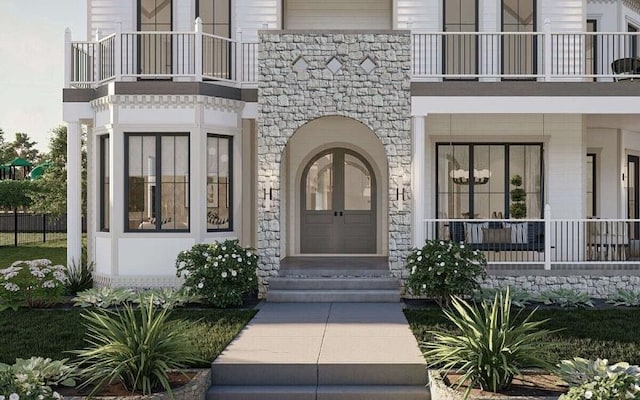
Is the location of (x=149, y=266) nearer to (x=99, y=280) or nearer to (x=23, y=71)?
(x=99, y=280)

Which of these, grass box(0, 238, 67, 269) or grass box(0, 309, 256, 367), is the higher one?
grass box(0, 238, 67, 269)

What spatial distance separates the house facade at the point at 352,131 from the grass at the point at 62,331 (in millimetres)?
2020

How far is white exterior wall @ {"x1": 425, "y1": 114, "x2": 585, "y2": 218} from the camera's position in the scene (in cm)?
1504

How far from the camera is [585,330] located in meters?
9.49

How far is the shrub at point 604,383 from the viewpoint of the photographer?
5805 mm

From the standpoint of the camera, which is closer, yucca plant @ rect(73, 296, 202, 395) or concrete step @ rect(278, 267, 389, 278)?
yucca plant @ rect(73, 296, 202, 395)

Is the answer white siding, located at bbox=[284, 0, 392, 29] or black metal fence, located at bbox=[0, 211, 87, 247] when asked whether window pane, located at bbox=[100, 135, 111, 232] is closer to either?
white siding, located at bbox=[284, 0, 392, 29]

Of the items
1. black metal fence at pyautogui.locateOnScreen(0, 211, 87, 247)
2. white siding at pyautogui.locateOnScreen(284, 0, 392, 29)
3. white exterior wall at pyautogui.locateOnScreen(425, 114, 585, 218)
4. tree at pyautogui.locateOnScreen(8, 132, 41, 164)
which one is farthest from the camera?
tree at pyautogui.locateOnScreen(8, 132, 41, 164)

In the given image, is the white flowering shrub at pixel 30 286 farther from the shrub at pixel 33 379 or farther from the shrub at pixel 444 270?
the shrub at pixel 444 270

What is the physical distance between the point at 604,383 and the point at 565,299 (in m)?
6.21

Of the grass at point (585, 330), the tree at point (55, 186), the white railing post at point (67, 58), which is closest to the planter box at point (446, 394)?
the grass at point (585, 330)

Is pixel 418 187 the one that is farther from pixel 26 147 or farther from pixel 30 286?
pixel 26 147

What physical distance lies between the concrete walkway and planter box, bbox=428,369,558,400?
218mm

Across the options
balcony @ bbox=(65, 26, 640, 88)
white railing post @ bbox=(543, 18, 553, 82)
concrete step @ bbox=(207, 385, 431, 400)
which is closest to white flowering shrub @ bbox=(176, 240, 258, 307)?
balcony @ bbox=(65, 26, 640, 88)
